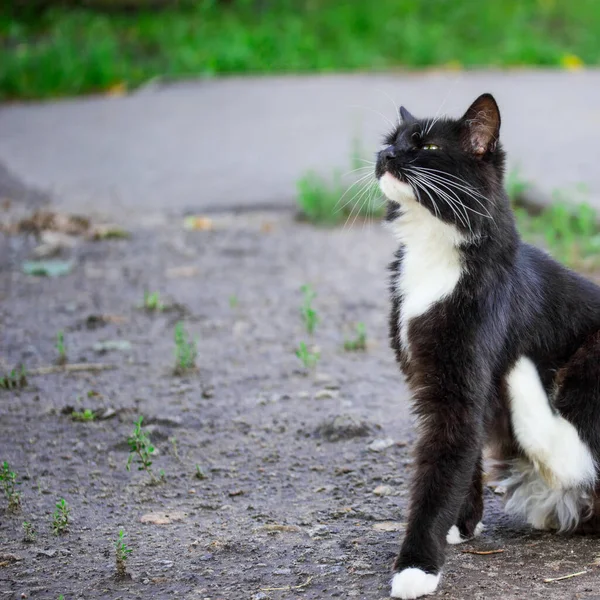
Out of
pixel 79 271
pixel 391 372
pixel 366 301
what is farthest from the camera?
pixel 79 271

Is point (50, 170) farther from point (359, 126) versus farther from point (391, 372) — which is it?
point (391, 372)

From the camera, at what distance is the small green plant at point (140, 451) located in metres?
3.51

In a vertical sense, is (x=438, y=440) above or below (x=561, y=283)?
below

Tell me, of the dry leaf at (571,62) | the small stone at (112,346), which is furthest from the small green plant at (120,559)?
the dry leaf at (571,62)

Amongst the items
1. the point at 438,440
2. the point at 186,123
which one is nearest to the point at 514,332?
the point at 438,440

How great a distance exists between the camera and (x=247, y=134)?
26.4 ft

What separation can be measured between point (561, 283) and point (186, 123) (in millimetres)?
5701

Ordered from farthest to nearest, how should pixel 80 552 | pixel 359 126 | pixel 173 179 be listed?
pixel 359 126, pixel 173 179, pixel 80 552

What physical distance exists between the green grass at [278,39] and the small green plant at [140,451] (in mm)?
6279

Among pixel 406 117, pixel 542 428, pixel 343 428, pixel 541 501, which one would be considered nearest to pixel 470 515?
pixel 541 501

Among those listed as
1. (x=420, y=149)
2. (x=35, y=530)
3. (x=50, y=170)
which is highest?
(x=420, y=149)

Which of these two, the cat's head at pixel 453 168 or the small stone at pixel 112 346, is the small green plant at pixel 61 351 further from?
the cat's head at pixel 453 168

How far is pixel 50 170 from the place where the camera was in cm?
754

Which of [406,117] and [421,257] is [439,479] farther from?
[406,117]
